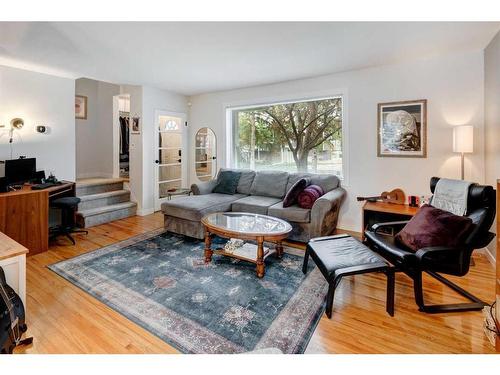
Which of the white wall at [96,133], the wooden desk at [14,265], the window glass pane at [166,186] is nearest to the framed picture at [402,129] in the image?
the window glass pane at [166,186]

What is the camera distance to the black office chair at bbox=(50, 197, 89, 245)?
11.3 ft

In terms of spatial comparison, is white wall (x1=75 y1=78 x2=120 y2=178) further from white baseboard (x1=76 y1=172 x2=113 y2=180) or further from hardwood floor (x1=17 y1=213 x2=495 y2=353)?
hardwood floor (x1=17 y1=213 x2=495 y2=353)

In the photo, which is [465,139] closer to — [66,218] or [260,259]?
[260,259]

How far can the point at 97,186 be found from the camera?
15.9 feet

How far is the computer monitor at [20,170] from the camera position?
334 centimetres

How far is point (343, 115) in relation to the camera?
13.1 ft

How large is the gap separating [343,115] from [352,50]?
1.06 meters

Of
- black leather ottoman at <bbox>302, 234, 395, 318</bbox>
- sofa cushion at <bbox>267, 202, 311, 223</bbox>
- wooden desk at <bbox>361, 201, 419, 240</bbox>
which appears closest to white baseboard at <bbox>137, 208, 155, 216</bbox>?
sofa cushion at <bbox>267, 202, 311, 223</bbox>

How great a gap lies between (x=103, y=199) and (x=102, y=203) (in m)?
0.07

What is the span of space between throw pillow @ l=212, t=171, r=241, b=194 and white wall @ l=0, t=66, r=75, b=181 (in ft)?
7.80

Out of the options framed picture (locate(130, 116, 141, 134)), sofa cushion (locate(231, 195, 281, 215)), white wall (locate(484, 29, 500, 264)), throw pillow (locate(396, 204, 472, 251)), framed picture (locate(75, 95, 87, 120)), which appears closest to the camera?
throw pillow (locate(396, 204, 472, 251))

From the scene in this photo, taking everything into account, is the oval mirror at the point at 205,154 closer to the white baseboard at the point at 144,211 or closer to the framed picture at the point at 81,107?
the white baseboard at the point at 144,211
